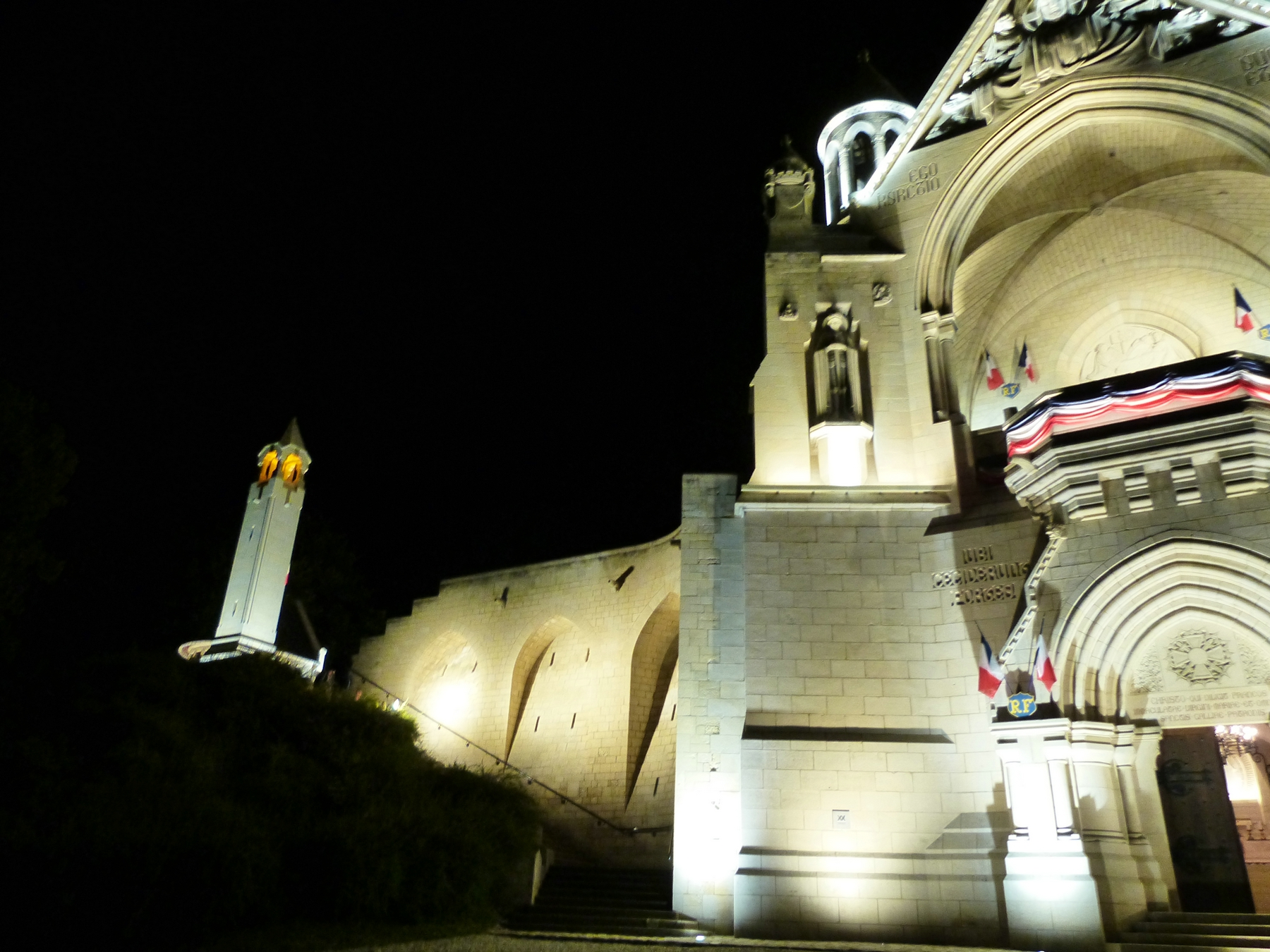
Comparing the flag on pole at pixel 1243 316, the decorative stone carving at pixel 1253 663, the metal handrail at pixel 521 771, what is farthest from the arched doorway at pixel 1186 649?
the metal handrail at pixel 521 771

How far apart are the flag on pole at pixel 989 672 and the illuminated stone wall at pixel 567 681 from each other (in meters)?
7.86

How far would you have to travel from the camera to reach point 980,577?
12125mm

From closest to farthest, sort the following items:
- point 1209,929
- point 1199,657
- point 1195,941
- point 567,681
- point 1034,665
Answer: point 1195,941
point 1209,929
point 1199,657
point 1034,665
point 567,681

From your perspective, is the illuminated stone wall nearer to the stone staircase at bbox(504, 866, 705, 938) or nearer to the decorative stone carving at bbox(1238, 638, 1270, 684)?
the stone staircase at bbox(504, 866, 705, 938)

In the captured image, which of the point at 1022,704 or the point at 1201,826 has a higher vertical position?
the point at 1022,704

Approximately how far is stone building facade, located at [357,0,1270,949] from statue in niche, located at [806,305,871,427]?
0.05 meters

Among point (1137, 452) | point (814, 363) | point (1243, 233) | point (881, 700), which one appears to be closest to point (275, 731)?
point (881, 700)

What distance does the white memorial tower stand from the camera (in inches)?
955

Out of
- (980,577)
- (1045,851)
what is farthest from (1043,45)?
(1045,851)

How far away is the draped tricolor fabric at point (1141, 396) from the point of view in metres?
10.2

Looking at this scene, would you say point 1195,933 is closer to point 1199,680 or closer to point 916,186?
point 1199,680

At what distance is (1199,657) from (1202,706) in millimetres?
577

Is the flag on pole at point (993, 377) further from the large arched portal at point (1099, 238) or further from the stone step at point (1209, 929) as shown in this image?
the stone step at point (1209, 929)

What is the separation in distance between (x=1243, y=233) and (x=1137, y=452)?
631 centimetres
